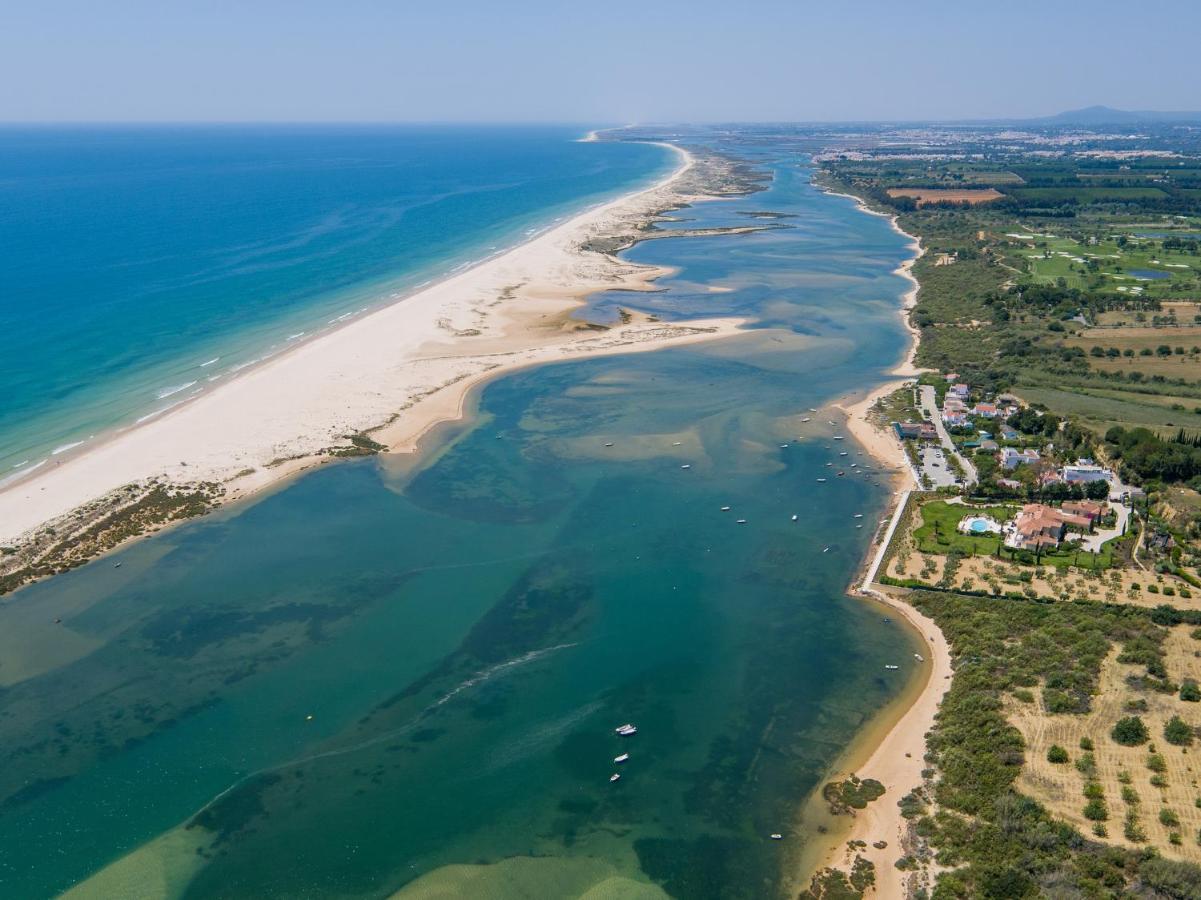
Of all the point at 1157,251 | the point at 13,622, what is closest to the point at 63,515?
the point at 13,622

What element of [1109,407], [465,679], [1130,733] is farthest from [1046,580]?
[1109,407]

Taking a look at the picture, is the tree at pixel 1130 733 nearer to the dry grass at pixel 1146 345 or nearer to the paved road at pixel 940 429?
the paved road at pixel 940 429

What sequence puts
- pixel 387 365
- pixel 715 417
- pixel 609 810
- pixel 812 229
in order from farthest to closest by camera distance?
pixel 812 229, pixel 387 365, pixel 715 417, pixel 609 810

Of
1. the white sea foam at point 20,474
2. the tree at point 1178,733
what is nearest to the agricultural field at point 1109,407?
the tree at point 1178,733

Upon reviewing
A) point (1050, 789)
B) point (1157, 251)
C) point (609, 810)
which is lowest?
point (609, 810)

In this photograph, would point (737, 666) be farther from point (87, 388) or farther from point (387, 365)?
point (87, 388)

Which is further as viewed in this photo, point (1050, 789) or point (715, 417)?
point (715, 417)

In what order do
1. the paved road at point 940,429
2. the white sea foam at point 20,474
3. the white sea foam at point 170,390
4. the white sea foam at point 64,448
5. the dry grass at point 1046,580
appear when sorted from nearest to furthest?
the dry grass at point 1046,580
the white sea foam at point 20,474
the paved road at point 940,429
the white sea foam at point 64,448
the white sea foam at point 170,390

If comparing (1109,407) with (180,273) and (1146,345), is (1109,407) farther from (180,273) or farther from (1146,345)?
(180,273)
